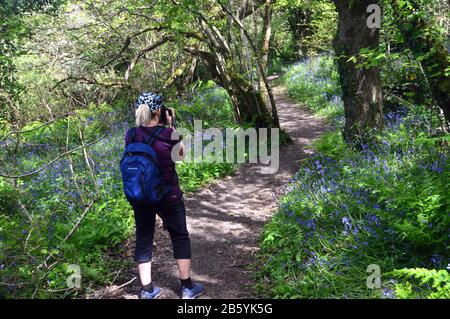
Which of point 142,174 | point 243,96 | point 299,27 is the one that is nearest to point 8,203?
point 142,174

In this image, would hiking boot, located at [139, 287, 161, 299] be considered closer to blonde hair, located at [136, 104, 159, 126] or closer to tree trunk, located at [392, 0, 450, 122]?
blonde hair, located at [136, 104, 159, 126]

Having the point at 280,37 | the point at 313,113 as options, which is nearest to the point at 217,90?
the point at 313,113

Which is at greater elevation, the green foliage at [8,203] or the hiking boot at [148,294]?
the green foliage at [8,203]

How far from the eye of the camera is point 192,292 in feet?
13.5

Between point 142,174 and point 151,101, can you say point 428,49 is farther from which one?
point 142,174

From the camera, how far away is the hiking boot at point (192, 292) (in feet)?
13.4

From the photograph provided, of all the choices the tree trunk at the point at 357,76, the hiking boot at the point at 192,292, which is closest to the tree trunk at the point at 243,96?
the tree trunk at the point at 357,76

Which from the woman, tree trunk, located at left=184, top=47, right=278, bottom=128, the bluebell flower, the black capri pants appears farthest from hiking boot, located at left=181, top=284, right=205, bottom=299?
tree trunk, located at left=184, top=47, right=278, bottom=128

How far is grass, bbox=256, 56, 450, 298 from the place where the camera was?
137 inches

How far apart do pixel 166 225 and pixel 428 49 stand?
3549 millimetres

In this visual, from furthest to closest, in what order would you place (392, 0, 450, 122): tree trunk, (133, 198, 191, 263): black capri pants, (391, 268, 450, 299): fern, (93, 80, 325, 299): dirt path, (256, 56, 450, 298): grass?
(392, 0, 450, 122): tree trunk < (93, 80, 325, 299): dirt path < (133, 198, 191, 263): black capri pants < (256, 56, 450, 298): grass < (391, 268, 450, 299): fern

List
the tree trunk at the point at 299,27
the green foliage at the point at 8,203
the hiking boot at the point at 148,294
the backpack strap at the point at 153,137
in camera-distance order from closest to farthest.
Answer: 1. the backpack strap at the point at 153,137
2. the hiking boot at the point at 148,294
3. the green foliage at the point at 8,203
4. the tree trunk at the point at 299,27

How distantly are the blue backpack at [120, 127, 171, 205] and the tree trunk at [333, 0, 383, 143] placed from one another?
394cm

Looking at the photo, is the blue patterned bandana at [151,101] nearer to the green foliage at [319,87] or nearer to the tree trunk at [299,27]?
the green foliage at [319,87]
